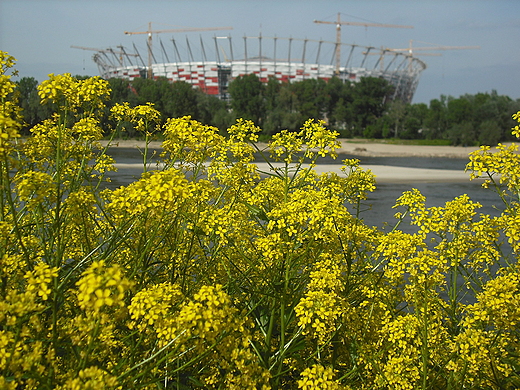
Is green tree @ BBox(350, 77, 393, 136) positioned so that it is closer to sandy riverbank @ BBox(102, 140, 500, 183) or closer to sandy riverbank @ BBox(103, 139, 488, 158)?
sandy riverbank @ BBox(102, 140, 500, 183)

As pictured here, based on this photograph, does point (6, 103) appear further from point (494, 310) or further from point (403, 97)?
point (403, 97)

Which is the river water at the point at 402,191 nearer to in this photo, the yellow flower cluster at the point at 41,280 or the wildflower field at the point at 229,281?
the wildflower field at the point at 229,281

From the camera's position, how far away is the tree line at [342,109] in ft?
192

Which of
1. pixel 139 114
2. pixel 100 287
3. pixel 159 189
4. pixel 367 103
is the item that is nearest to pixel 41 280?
pixel 100 287

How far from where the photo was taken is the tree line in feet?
192

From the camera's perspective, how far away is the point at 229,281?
3039mm

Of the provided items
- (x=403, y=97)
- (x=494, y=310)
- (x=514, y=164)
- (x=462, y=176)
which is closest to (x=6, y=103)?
(x=494, y=310)

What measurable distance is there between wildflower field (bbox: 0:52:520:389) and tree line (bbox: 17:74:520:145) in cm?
4992

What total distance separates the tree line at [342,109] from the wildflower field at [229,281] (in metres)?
49.9

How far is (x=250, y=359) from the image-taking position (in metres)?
2.42

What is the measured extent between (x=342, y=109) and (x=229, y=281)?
71539mm

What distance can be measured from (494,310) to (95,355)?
2.22m

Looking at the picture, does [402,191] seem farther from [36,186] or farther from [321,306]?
[36,186]

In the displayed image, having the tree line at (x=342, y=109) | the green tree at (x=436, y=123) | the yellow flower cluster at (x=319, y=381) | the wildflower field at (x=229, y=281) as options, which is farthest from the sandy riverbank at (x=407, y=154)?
the yellow flower cluster at (x=319, y=381)
